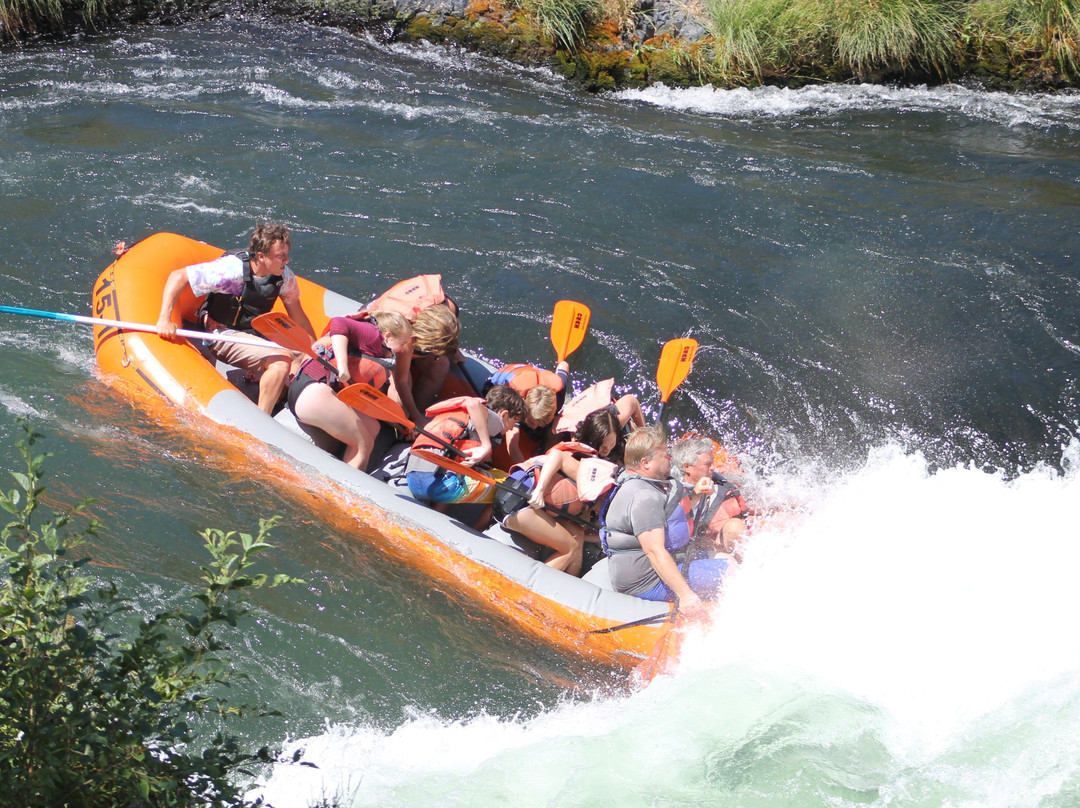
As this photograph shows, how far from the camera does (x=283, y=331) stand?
4867mm

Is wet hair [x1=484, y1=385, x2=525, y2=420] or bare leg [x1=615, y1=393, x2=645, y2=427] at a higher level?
wet hair [x1=484, y1=385, x2=525, y2=420]

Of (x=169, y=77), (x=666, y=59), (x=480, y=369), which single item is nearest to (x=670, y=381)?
(x=480, y=369)

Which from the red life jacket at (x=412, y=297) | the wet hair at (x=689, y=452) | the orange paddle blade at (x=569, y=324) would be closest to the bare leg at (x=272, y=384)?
the red life jacket at (x=412, y=297)

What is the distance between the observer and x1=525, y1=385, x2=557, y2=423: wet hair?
451cm

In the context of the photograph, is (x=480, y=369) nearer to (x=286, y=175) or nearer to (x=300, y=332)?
(x=300, y=332)

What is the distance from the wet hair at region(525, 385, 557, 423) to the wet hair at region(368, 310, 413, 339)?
0.60 meters

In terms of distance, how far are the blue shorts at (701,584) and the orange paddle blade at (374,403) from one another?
125 cm

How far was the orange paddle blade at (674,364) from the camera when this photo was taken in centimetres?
536

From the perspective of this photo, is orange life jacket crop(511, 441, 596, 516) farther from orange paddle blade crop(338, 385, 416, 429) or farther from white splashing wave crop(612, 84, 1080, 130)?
white splashing wave crop(612, 84, 1080, 130)

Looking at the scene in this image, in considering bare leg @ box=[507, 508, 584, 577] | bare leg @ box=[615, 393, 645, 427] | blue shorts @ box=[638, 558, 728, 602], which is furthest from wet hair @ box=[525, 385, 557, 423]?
blue shorts @ box=[638, 558, 728, 602]

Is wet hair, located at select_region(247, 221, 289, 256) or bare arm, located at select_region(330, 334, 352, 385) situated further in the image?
wet hair, located at select_region(247, 221, 289, 256)

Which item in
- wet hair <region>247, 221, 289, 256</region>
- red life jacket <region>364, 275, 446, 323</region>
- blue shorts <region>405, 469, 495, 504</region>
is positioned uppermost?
wet hair <region>247, 221, 289, 256</region>

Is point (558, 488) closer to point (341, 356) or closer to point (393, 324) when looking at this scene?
point (393, 324)

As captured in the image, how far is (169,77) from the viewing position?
9.09 metres
